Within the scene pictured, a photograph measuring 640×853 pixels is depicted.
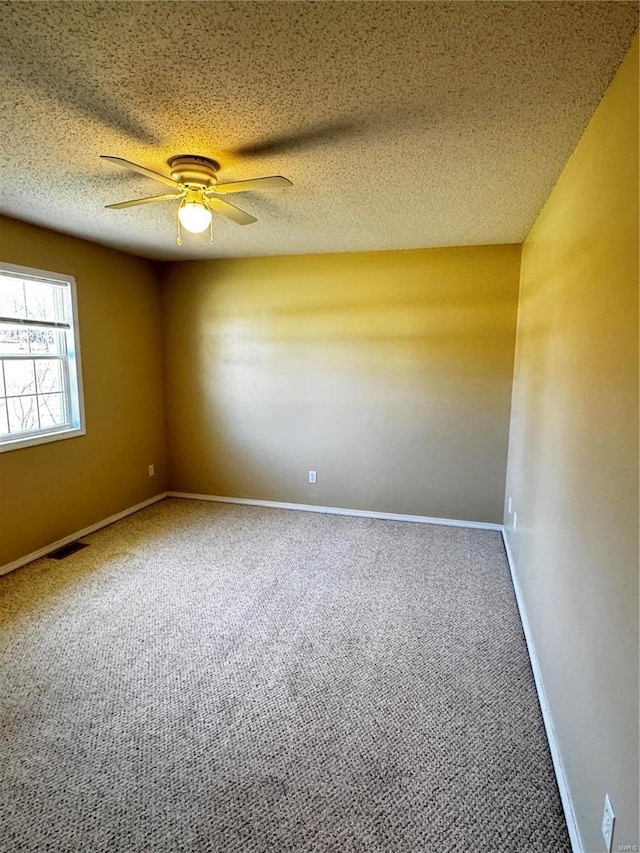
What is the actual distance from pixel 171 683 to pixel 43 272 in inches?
116

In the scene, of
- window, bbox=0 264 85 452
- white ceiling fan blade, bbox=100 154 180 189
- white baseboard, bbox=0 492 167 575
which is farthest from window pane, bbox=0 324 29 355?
white ceiling fan blade, bbox=100 154 180 189

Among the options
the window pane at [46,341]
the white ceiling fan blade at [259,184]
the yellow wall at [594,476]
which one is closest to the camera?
the yellow wall at [594,476]

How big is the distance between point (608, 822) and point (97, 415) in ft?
13.1

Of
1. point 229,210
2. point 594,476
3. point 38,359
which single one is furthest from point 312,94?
point 38,359

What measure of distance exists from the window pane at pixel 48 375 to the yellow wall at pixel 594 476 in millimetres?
3517

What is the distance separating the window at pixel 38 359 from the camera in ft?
10.3

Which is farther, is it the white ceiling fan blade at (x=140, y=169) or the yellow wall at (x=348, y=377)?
the yellow wall at (x=348, y=377)

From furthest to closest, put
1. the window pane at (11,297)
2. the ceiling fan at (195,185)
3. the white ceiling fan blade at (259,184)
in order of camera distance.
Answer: the window pane at (11,297) → the ceiling fan at (195,185) → the white ceiling fan blade at (259,184)

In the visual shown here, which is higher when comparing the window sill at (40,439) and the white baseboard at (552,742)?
the window sill at (40,439)

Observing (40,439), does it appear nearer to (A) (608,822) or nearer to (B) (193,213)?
(B) (193,213)

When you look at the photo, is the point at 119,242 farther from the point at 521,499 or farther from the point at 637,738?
the point at 637,738

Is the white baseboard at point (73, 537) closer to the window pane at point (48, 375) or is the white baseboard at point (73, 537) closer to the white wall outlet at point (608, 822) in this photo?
Answer: the window pane at point (48, 375)

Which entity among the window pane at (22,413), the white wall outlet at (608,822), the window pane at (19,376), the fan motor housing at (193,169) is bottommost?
the white wall outlet at (608,822)

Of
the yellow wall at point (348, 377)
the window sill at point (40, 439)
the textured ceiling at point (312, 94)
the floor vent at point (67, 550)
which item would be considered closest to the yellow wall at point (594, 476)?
the textured ceiling at point (312, 94)
